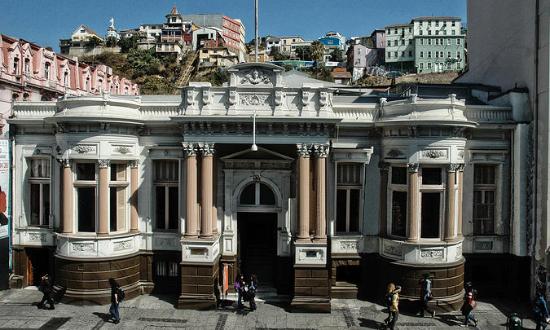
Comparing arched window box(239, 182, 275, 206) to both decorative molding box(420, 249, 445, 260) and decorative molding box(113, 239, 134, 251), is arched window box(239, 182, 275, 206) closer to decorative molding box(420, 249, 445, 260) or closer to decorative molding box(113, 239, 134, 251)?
decorative molding box(113, 239, 134, 251)

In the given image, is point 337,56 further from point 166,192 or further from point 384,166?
point 166,192

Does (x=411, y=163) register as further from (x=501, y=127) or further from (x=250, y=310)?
(x=250, y=310)

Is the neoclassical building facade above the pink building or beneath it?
beneath

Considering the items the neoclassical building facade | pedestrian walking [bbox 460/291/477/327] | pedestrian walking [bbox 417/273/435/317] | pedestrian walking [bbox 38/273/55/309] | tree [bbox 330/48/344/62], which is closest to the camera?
pedestrian walking [bbox 460/291/477/327]

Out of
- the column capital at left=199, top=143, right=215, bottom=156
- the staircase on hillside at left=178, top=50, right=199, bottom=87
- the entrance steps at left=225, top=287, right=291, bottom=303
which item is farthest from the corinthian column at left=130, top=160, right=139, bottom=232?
the staircase on hillside at left=178, top=50, right=199, bottom=87

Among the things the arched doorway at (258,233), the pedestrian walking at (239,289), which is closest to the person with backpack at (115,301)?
the pedestrian walking at (239,289)

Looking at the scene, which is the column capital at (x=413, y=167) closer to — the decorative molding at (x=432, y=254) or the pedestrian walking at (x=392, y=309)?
the decorative molding at (x=432, y=254)

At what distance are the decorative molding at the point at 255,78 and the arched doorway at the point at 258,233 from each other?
4123 millimetres

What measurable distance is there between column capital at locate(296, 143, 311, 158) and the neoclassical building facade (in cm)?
4

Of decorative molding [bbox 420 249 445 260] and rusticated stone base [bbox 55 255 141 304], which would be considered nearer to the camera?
decorative molding [bbox 420 249 445 260]

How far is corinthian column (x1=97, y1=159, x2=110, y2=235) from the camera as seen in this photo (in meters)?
17.7

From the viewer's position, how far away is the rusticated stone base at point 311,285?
57.4 feet

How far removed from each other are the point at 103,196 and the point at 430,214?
12878mm

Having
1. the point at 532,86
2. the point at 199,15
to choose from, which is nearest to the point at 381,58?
the point at 199,15
